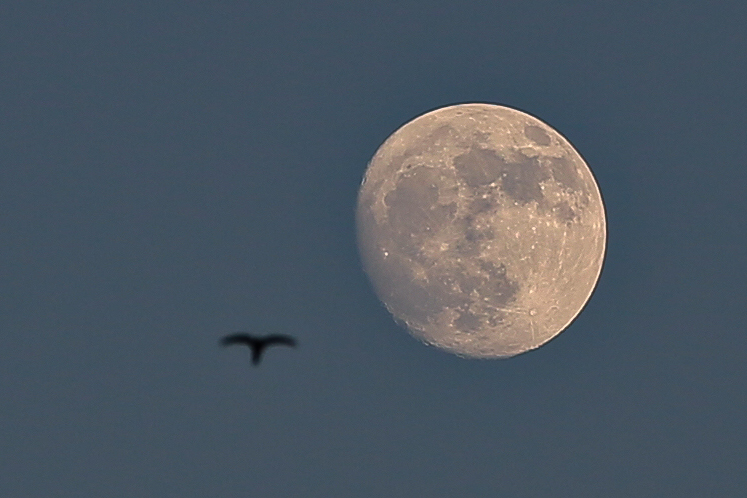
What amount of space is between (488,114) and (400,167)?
7068 millimetres

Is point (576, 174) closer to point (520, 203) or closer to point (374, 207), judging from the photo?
point (520, 203)

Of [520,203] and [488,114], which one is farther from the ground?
[488,114]

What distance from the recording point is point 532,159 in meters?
110

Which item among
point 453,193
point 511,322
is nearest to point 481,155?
point 453,193

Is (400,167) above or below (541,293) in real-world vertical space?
above

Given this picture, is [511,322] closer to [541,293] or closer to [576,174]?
[541,293]

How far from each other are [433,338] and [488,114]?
14.8 metres

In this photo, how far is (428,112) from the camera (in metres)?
116

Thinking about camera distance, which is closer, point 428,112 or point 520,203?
point 520,203

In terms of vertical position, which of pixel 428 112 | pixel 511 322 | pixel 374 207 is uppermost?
pixel 428 112

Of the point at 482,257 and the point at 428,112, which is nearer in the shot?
the point at 482,257

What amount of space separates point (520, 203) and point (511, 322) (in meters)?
7.57

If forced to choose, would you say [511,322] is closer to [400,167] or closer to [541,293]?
[541,293]

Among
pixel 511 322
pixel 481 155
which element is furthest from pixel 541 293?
pixel 481 155
